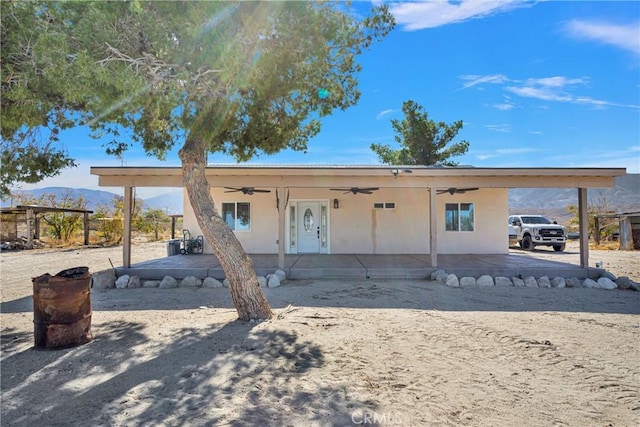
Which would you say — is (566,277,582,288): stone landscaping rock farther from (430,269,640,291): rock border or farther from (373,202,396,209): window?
(373,202,396,209): window

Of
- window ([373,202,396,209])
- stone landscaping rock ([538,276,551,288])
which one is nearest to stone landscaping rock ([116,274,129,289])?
window ([373,202,396,209])

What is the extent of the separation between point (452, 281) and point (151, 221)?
71.0 feet

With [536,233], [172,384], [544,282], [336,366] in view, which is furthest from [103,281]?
[536,233]

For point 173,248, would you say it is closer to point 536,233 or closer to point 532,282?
point 532,282

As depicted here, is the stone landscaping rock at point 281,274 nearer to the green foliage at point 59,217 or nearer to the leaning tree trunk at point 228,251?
the leaning tree trunk at point 228,251

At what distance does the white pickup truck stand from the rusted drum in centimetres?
1823

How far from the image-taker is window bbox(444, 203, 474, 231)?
44.8 feet

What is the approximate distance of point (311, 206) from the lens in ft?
45.1

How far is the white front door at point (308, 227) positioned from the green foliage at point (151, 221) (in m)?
13.5

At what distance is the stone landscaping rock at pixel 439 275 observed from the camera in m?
9.12

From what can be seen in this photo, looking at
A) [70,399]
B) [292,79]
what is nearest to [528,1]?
[292,79]

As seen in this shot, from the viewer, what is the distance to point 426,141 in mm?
23422

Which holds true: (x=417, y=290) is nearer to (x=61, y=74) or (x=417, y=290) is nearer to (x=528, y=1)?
(x=528, y=1)

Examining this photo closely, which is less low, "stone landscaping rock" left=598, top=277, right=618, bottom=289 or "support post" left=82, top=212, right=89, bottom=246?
"support post" left=82, top=212, right=89, bottom=246
